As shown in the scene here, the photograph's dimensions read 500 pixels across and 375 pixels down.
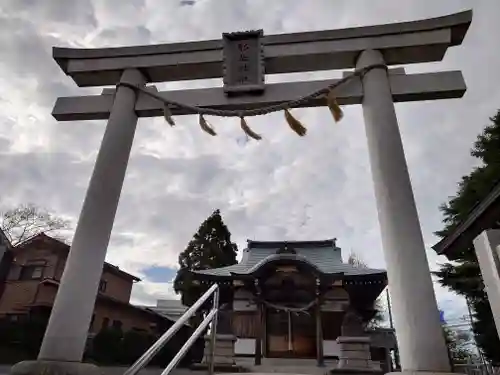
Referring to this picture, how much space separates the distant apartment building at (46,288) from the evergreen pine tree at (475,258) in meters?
10.1

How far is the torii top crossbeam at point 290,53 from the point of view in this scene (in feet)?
12.5

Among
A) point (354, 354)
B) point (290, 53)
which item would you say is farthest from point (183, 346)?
point (354, 354)

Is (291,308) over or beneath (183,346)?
over

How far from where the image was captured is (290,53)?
404cm

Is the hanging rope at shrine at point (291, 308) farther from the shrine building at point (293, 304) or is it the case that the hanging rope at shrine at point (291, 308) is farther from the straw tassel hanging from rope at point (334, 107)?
the straw tassel hanging from rope at point (334, 107)

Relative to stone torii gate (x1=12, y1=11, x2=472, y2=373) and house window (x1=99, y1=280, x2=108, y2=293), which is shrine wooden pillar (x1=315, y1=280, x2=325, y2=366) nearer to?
stone torii gate (x1=12, y1=11, x2=472, y2=373)

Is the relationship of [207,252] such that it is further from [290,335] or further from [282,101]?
[282,101]

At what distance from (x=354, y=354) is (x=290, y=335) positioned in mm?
2245

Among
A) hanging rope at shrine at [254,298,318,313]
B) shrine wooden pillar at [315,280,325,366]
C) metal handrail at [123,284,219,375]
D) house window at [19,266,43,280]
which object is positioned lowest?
metal handrail at [123,284,219,375]

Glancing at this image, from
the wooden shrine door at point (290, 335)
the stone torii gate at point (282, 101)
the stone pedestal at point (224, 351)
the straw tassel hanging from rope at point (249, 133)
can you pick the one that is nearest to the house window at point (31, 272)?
the stone pedestal at point (224, 351)

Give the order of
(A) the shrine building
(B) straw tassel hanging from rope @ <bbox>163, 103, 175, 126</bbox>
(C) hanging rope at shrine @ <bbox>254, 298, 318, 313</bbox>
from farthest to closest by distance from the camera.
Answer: (C) hanging rope at shrine @ <bbox>254, 298, 318, 313</bbox>
(A) the shrine building
(B) straw tassel hanging from rope @ <bbox>163, 103, 175, 126</bbox>

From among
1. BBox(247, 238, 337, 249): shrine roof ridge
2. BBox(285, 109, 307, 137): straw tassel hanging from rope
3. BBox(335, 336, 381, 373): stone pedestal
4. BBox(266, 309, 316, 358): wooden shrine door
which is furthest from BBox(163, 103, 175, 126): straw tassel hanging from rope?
BBox(247, 238, 337, 249): shrine roof ridge

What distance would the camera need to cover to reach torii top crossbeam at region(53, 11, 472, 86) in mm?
3822

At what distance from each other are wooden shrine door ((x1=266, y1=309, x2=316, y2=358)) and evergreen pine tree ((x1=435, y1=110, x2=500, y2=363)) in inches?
165
